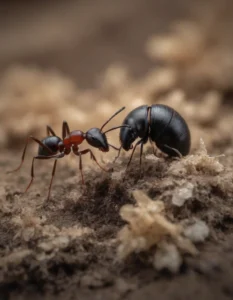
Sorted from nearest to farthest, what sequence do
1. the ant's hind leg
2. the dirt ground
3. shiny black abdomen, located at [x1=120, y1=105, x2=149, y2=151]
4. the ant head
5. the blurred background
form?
the dirt ground, the ant's hind leg, shiny black abdomen, located at [x1=120, y1=105, x2=149, y2=151], the ant head, the blurred background

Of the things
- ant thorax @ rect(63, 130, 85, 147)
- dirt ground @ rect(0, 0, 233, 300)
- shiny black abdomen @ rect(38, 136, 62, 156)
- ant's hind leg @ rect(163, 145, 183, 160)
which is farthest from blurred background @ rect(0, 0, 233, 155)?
ant's hind leg @ rect(163, 145, 183, 160)

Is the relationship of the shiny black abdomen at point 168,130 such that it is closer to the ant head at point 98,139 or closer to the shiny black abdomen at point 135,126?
the shiny black abdomen at point 135,126

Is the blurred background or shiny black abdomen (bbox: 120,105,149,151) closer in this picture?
shiny black abdomen (bbox: 120,105,149,151)

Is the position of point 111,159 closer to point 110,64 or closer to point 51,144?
point 51,144

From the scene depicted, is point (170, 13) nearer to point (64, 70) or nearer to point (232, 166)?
point (64, 70)

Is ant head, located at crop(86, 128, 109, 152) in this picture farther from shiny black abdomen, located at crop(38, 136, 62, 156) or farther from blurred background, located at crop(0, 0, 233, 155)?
blurred background, located at crop(0, 0, 233, 155)

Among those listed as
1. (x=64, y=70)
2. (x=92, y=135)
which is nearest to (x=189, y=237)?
(x=92, y=135)

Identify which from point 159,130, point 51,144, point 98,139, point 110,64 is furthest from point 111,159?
point 110,64
